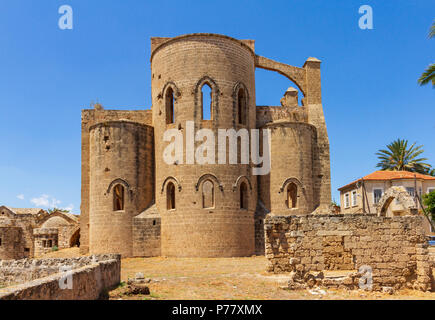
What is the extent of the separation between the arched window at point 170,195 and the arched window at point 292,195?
6400mm

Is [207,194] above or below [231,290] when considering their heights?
above

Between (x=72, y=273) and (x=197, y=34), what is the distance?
54.1ft

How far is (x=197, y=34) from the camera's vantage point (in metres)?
20.8

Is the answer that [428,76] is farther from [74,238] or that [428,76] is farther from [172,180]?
[74,238]

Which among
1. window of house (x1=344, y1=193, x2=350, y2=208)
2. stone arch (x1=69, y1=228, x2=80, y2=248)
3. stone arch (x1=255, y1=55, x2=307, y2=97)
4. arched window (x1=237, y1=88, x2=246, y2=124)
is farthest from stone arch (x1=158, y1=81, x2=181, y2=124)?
window of house (x1=344, y1=193, x2=350, y2=208)

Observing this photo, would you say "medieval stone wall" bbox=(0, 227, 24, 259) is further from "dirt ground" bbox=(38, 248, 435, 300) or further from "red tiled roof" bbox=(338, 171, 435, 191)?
"red tiled roof" bbox=(338, 171, 435, 191)

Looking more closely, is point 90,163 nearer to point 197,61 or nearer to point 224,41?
point 197,61

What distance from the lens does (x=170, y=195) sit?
21156mm

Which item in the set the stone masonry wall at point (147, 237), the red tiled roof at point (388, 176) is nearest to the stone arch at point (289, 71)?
the red tiled roof at point (388, 176)

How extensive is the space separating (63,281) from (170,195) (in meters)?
14.8

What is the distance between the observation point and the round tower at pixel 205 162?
65.4 feet

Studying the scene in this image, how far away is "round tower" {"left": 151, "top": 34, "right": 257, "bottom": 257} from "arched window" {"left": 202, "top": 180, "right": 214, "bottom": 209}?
0.05 m

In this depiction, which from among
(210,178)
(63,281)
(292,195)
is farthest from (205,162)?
(63,281)
